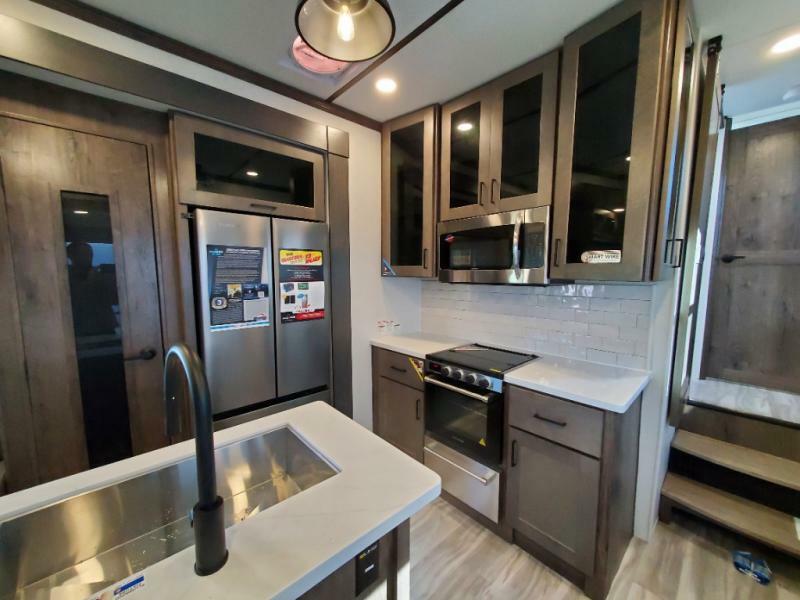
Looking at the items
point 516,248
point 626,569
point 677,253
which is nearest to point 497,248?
point 516,248

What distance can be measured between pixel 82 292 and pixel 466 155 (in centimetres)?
214

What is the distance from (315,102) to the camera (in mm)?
1994

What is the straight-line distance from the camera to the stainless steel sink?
0.70m

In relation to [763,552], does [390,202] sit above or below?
above

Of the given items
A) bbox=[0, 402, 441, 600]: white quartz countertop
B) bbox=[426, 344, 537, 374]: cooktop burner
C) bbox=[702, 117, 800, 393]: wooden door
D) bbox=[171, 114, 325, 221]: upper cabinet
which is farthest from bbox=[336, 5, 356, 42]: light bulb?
bbox=[702, 117, 800, 393]: wooden door

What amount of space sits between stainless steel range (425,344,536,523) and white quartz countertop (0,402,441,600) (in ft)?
Answer: 2.91

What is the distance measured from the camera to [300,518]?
0.70 metres

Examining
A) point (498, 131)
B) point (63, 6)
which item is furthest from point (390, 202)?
point (63, 6)

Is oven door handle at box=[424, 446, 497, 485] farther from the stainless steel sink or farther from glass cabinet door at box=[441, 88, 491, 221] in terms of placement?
glass cabinet door at box=[441, 88, 491, 221]

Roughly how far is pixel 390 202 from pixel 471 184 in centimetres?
65

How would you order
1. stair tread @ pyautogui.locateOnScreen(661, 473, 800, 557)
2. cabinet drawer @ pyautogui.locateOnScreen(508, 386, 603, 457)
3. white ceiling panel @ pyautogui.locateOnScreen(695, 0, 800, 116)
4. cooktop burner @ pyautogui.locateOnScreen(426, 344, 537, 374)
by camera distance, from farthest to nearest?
cooktop burner @ pyautogui.locateOnScreen(426, 344, 537, 374), stair tread @ pyautogui.locateOnScreen(661, 473, 800, 557), cabinet drawer @ pyautogui.locateOnScreen(508, 386, 603, 457), white ceiling panel @ pyautogui.locateOnScreen(695, 0, 800, 116)

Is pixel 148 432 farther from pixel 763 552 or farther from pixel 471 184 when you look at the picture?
pixel 763 552

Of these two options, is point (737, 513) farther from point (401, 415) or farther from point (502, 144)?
point (502, 144)

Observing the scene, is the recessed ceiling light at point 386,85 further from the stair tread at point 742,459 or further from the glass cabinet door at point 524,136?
the stair tread at point 742,459
